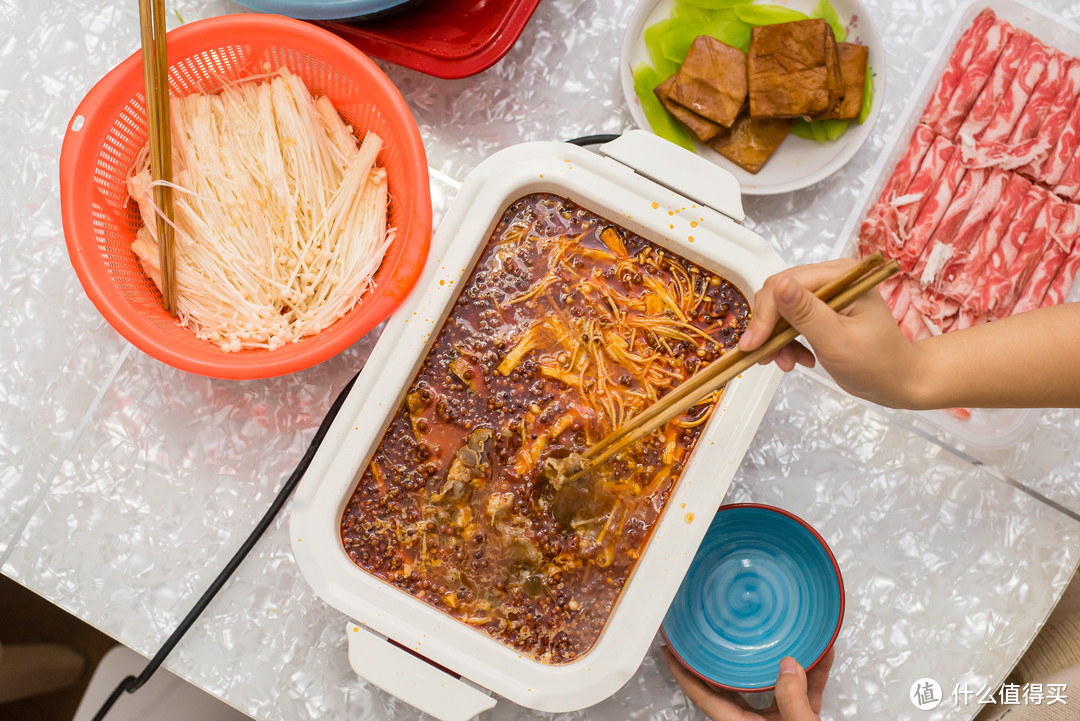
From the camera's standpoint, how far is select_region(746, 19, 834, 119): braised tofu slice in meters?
1.59

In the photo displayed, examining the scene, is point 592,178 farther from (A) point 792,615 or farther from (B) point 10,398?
(B) point 10,398

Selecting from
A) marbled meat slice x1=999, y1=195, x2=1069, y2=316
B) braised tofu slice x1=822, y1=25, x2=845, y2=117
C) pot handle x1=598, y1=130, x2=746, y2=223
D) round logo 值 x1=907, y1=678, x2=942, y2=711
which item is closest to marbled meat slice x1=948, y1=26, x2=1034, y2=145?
marbled meat slice x1=999, y1=195, x2=1069, y2=316

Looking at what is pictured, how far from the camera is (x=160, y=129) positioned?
138 cm

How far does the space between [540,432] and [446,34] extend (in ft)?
2.85

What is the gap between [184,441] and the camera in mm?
1721

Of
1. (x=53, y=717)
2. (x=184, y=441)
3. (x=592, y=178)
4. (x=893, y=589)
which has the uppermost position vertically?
(x=592, y=178)

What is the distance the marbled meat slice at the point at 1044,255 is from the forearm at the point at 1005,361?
1.19 feet

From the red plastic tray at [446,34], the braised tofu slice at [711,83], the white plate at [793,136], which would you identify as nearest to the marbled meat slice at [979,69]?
the white plate at [793,136]

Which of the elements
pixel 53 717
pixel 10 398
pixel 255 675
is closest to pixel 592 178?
pixel 255 675

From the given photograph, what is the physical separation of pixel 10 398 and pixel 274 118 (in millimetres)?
921

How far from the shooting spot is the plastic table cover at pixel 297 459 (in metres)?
1.70

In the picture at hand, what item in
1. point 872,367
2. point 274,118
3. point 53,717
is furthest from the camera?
point 53,717

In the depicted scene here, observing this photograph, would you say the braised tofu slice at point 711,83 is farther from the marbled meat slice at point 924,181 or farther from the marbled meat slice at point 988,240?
the marbled meat slice at point 988,240

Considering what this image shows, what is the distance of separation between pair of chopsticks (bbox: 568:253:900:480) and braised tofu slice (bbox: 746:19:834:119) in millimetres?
523
